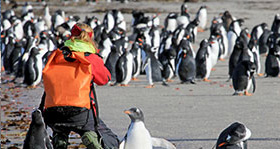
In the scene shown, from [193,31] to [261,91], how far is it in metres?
8.67

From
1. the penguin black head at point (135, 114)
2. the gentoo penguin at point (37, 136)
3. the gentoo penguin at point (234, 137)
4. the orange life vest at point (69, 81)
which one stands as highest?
the orange life vest at point (69, 81)

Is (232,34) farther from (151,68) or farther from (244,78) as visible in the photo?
(244,78)

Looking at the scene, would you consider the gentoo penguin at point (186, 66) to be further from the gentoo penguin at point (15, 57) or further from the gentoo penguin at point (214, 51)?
the gentoo penguin at point (15, 57)

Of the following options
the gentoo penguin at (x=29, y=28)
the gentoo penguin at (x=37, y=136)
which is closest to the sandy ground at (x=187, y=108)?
the gentoo penguin at (x=37, y=136)

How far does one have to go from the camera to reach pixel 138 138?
4855 mm

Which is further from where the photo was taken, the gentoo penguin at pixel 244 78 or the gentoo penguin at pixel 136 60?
the gentoo penguin at pixel 136 60

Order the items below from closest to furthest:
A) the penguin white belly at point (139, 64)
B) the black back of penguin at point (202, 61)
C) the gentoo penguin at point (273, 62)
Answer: the gentoo penguin at point (273, 62)
the black back of penguin at point (202, 61)
the penguin white belly at point (139, 64)

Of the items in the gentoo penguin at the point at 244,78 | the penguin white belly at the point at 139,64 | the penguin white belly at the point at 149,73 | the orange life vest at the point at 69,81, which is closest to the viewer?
the orange life vest at the point at 69,81

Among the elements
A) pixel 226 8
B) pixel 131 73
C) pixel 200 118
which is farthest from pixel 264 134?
pixel 226 8

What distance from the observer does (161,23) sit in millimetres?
24188

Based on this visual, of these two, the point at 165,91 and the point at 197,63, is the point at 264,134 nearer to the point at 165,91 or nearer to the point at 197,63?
the point at 165,91

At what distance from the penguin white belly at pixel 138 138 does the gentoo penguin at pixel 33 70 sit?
7.19 meters

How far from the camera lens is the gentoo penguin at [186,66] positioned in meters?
11.4

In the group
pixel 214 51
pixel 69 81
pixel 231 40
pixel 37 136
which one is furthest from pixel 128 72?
pixel 69 81
